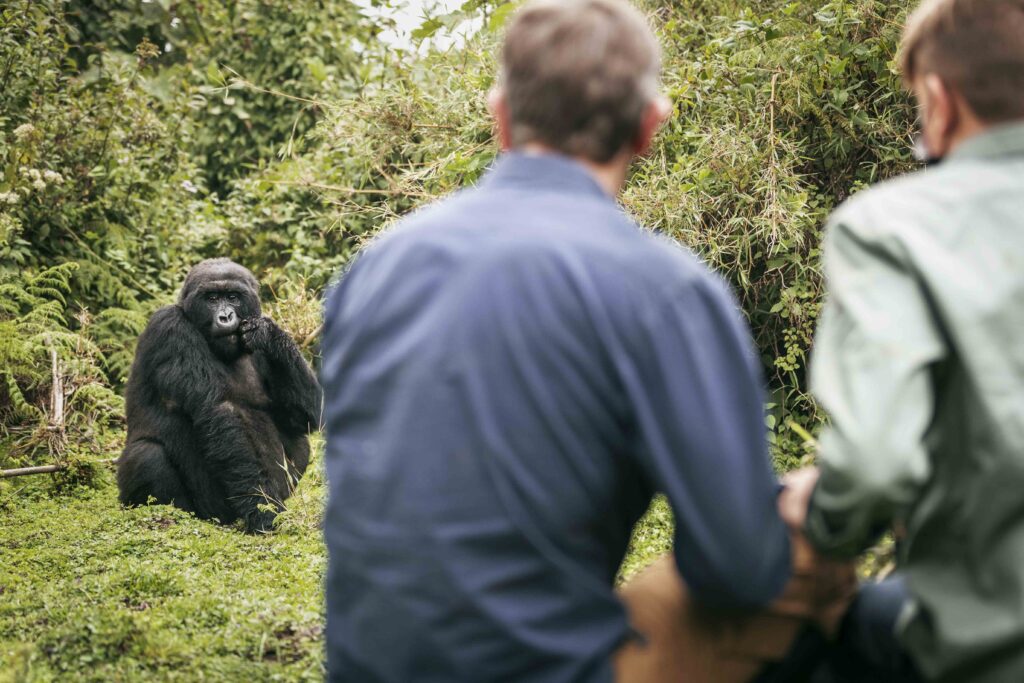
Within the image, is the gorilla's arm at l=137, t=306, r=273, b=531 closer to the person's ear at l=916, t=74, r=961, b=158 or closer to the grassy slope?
the grassy slope

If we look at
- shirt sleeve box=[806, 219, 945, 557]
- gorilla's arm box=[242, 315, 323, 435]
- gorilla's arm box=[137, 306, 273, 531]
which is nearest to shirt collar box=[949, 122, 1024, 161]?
shirt sleeve box=[806, 219, 945, 557]

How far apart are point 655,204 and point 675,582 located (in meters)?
4.05

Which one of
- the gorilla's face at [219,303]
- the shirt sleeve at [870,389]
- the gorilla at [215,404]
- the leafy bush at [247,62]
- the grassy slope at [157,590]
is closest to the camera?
the shirt sleeve at [870,389]

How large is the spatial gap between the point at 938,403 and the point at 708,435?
0.39m

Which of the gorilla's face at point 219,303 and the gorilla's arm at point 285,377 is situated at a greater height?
the gorilla's face at point 219,303

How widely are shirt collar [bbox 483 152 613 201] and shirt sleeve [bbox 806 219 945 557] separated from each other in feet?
1.34

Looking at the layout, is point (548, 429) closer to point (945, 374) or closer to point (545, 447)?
point (545, 447)

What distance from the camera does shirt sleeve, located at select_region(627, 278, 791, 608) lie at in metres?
1.47

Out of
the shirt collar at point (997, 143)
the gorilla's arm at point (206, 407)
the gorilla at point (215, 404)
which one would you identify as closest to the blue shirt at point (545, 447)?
the shirt collar at point (997, 143)

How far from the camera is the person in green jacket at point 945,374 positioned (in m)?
1.48

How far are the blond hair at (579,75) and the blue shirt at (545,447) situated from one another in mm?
153

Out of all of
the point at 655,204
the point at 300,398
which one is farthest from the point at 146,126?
the point at 655,204

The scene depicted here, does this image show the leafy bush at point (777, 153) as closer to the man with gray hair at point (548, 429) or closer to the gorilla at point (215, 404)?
the gorilla at point (215, 404)

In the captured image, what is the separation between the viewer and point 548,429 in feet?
5.00
